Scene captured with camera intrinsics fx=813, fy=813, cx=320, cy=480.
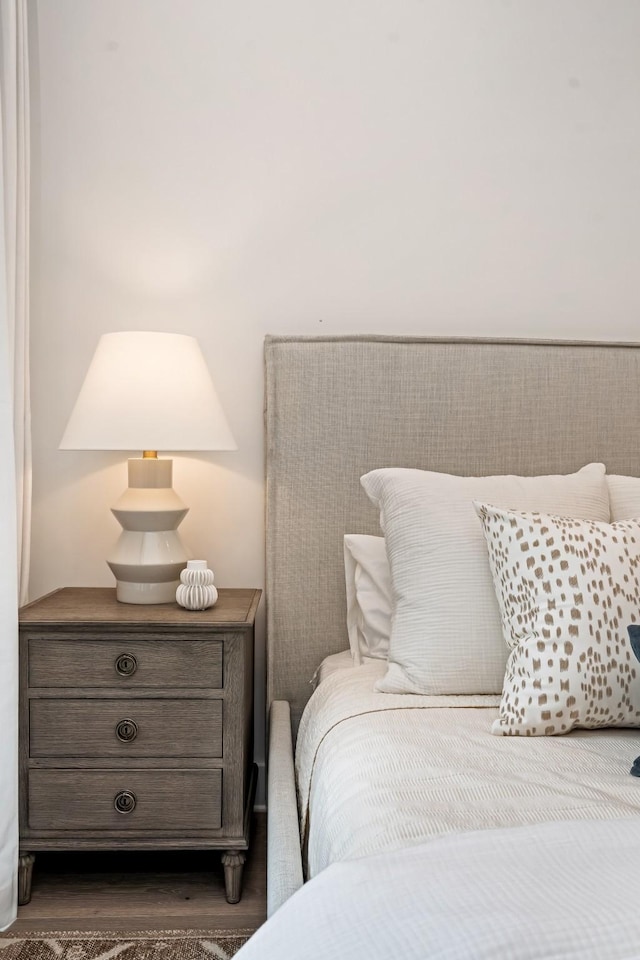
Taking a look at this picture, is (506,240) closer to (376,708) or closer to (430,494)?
(430,494)

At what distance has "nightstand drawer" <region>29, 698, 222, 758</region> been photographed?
1.79m

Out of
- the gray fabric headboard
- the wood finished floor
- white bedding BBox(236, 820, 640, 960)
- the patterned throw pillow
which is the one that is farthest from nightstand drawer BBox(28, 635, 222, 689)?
white bedding BBox(236, 820, 640, 960)

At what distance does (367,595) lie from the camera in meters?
1.94

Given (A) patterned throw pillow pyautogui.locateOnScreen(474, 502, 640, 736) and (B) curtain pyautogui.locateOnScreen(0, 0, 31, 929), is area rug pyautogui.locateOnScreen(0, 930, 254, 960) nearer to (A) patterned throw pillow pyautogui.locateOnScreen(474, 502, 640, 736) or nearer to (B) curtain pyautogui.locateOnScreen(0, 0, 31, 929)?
(B) curtain pyautogui.locateOnScreen(0, 0, 31, 929)

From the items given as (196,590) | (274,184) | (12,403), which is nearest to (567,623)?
(196,590)

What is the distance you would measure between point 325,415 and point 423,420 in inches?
10.1

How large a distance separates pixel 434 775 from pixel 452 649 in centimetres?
43

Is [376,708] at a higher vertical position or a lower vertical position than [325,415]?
lower

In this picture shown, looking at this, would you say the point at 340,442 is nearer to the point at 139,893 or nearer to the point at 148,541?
the point at 148,541

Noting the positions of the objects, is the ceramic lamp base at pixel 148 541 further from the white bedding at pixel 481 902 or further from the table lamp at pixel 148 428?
the white bedding at pixel 481 902

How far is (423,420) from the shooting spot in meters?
2.12

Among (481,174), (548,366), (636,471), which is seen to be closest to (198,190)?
(481,174)

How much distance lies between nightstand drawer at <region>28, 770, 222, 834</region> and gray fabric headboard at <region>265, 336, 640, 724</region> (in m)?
0.38

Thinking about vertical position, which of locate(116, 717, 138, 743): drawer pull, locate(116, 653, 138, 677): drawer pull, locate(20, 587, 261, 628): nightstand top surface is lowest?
locate(116, 717, 138, 743): drawer pull
